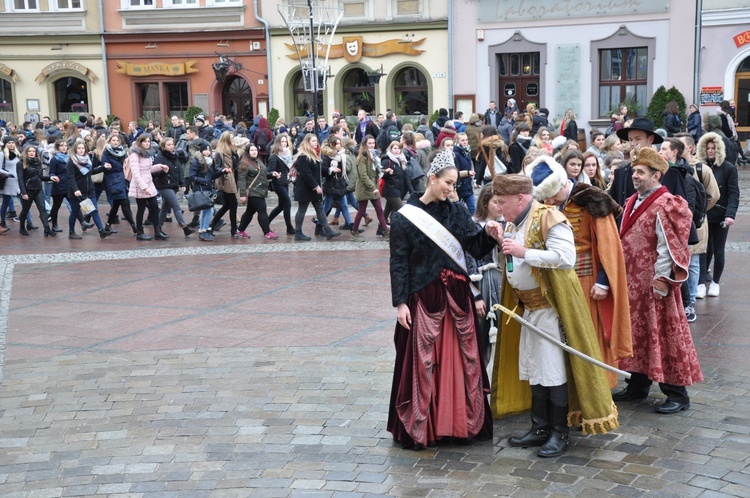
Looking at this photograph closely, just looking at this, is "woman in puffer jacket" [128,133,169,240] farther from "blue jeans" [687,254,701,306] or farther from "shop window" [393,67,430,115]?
"shop window" [393,67,430,115]

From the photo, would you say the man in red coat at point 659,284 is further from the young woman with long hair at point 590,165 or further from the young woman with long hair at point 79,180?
the young woman with long hair at point 79,180

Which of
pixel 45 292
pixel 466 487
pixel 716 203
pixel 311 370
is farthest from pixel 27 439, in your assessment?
pixel 716 203

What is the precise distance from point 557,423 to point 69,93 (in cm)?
3117

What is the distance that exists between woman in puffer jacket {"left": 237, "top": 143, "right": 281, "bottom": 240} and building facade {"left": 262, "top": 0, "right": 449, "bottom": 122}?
14.7 meters

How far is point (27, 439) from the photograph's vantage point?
6.11 m

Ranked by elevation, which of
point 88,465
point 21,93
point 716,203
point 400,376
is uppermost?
point 21,93

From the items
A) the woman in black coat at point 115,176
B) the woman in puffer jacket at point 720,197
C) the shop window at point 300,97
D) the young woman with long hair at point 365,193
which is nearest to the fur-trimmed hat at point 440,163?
A: the woman in puffer jacket at point 720,197

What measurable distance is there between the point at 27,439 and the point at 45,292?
5302mm

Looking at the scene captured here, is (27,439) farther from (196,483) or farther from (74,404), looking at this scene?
(196,483)

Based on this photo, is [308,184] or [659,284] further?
[308,184]

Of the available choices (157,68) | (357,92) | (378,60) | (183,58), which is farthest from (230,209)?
(157,68)

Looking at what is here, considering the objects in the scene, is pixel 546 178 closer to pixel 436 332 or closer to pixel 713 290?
pixel 436 332

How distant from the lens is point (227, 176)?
1473 centimetres

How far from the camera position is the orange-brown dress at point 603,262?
588 centimetres
